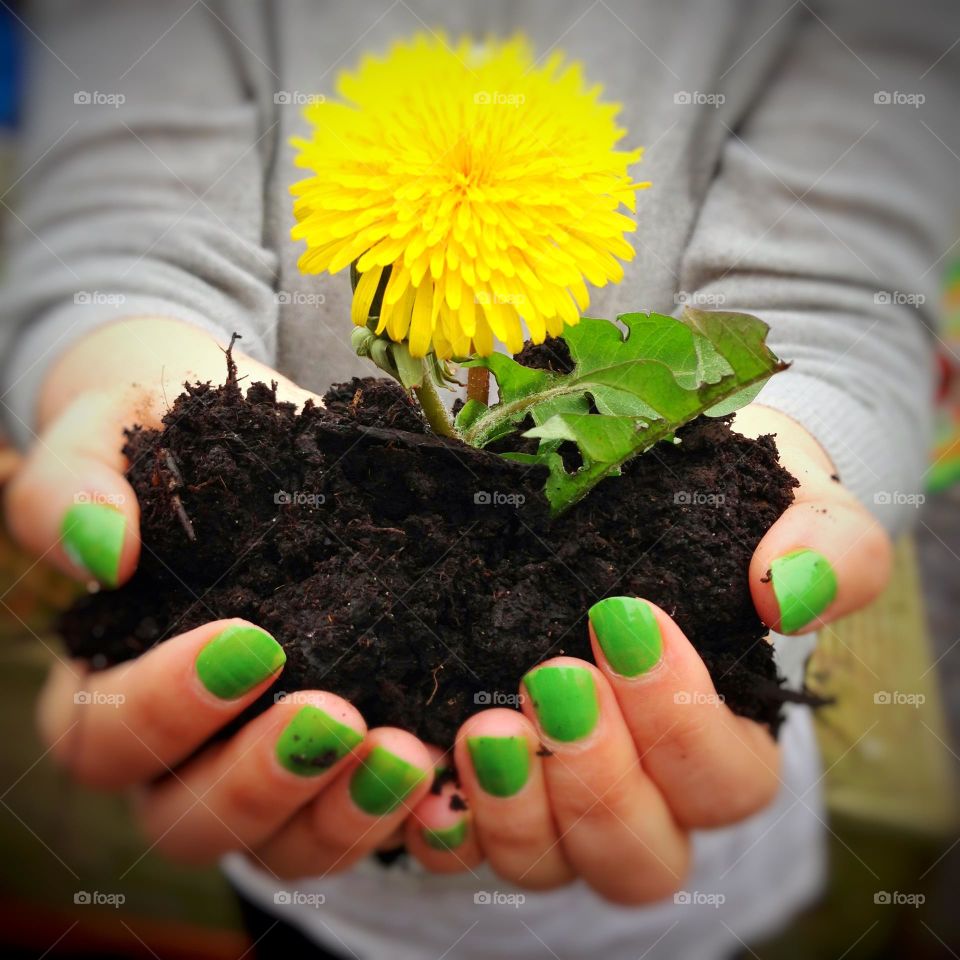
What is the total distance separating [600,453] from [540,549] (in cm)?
4

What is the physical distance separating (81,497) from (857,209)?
1.31 feet

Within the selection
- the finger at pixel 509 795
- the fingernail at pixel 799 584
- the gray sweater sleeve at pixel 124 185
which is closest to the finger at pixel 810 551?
the fingernail at pixel 799 584

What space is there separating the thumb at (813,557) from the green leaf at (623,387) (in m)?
0.05

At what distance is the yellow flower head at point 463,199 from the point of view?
254 mm

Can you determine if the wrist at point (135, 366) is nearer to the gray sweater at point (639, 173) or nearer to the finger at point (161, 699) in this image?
the gray sweater at point (639, 173)

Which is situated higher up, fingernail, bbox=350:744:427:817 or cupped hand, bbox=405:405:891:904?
cupped hand, bbox=405:405:891:904

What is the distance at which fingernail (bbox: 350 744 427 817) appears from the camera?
299mm

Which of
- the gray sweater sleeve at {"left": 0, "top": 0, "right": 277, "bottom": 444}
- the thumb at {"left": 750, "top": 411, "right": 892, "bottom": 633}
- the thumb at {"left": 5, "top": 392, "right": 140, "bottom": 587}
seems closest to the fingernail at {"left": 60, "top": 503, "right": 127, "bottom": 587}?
the thumb at {"left": 5, "top": 392, "right": 140, "bottom": 587}

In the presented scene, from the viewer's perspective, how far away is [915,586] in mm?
526

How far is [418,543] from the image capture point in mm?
284

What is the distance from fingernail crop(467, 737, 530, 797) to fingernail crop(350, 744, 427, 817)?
0.02 meters

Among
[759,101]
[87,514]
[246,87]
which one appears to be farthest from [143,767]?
[759,101]

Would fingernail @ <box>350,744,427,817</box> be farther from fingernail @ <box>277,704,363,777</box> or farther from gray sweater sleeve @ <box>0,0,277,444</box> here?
gray sweater sleeve @ <box>0,0,277,444</box>

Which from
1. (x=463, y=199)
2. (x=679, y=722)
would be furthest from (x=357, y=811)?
(x=463, y=199)
